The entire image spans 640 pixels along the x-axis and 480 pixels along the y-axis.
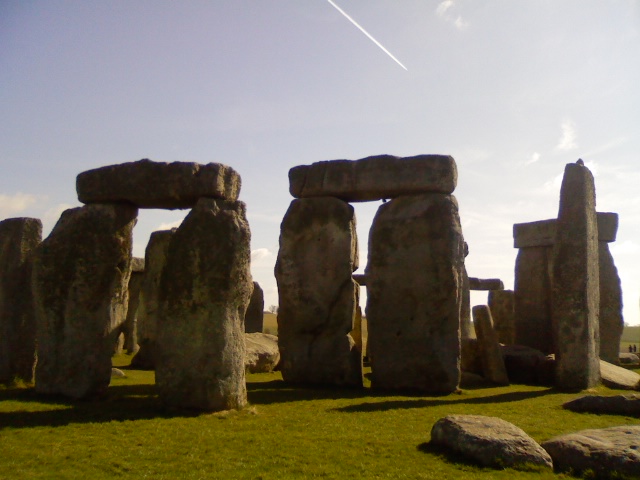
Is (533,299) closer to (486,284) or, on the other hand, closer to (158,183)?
(486,284)

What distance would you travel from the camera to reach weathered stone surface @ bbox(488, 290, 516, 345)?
2120cm

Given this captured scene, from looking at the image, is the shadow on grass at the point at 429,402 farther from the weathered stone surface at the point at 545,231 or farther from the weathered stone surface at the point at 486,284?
the weathered stone surface at the point at 486,284

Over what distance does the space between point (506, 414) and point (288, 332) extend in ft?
16.7

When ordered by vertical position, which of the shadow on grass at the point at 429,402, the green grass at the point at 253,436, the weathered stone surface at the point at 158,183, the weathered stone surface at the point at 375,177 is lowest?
the green grass at the point at 253,436

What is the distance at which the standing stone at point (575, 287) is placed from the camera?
1246 cm

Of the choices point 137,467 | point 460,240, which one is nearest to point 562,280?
point 460,240

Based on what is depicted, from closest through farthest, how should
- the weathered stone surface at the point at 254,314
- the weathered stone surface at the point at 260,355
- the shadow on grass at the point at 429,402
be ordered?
the shadow on grass at the point at 429,402
the weathered stone surface at the point at 260,355
the weathered stone surface at the point at 254,314

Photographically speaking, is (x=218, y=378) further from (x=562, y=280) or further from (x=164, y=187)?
(x=562, y=280)

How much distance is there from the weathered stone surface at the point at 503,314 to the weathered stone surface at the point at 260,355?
8.47 meters

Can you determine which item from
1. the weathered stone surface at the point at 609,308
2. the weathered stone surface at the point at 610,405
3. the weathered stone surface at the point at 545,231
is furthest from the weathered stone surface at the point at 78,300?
the weathered stone surface at the point at 609,308

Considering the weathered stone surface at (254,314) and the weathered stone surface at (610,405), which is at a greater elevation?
the weathered stone surface at (254,314)

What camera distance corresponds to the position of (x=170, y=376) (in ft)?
28.2

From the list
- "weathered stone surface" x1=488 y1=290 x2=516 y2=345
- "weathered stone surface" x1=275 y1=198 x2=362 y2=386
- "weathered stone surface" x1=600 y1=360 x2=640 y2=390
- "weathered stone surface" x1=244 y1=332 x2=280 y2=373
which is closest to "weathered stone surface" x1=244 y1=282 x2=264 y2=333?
"weathered stone surface" x1=244 y1=332 x2=280 y2=373

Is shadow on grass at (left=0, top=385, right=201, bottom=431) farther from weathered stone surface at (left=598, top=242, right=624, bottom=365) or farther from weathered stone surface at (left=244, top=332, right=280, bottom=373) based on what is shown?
weathered stone surface at (left=598, top=242, right=624, bottom=365)
